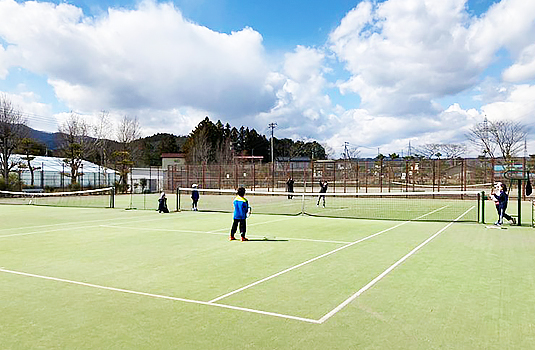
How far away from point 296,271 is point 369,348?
13.2 ft

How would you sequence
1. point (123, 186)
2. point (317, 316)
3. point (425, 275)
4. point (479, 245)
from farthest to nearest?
point (123, 186) < point (479, 245) < point (425, 275) < point (317, 316)

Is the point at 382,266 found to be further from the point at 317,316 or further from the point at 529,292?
the point at 317,316

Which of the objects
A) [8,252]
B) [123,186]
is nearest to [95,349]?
[8,252]

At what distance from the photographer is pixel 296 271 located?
8883mm

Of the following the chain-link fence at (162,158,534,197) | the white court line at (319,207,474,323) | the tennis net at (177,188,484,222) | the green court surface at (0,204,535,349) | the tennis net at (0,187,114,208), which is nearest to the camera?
the green court surface at (0,204,535,349)

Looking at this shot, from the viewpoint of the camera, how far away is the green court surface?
525 centimetres

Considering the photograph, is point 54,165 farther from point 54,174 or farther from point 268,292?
point 268,292

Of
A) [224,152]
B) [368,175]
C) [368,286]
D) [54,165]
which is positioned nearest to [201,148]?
[224,152]

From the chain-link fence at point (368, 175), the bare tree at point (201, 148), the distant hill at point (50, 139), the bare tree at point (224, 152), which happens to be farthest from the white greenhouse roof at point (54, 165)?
the bare tree at point (224, 152)

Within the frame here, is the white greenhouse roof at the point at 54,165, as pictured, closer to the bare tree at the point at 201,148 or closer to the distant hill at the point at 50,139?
the distant hill at the point at 50,139

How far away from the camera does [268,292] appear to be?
23.8ft

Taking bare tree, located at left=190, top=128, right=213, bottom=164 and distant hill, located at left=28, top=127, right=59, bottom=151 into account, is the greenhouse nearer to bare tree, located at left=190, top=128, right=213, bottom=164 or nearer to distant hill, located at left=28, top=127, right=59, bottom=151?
distant hill, located at left=28, top=127, right=59, bottom=151

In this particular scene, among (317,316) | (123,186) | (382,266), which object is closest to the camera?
(317,316)

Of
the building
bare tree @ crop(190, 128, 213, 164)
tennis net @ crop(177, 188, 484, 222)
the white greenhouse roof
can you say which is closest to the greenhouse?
the white greenhouse roof
